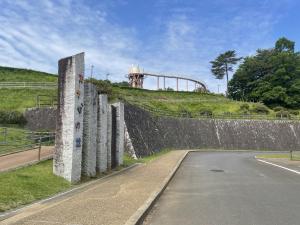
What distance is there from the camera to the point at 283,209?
35.0 ft

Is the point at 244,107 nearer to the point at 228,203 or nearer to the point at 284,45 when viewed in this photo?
the point at 284,45

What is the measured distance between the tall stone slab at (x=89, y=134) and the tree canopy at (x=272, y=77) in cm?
8208

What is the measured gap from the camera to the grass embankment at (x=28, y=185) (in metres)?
11.0

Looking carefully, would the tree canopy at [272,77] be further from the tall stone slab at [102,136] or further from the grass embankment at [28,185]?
the grass embankment at [28,185]

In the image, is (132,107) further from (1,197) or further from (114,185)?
(1,197)

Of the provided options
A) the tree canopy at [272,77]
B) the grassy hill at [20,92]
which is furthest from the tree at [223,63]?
the grassy hill at [20,92]

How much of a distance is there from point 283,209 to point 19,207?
6.14 meters

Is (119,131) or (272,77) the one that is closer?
(119,131)

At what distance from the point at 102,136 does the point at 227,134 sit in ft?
143

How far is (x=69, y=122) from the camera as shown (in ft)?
50.7

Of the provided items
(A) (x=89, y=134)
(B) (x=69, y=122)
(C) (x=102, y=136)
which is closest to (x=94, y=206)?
(B) (x=69, y=122)

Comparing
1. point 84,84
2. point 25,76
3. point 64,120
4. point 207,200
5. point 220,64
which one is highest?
point 220,64

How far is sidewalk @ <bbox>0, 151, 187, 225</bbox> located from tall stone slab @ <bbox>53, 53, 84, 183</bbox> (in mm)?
1061

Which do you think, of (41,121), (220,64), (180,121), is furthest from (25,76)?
(220,64)
